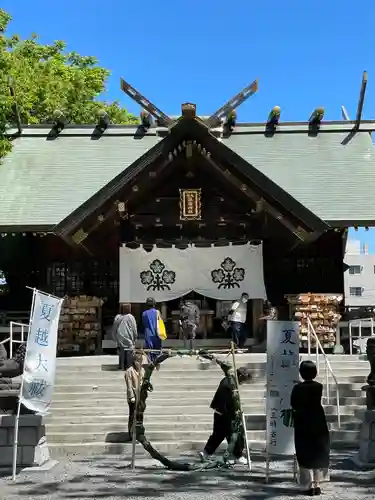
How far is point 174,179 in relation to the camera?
17.1 meters

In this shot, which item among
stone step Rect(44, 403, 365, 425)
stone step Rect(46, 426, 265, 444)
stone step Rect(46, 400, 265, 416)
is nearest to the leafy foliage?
Result: stone step Rect(46, 426, 265, 444)

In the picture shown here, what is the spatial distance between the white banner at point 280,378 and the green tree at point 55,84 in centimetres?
1807

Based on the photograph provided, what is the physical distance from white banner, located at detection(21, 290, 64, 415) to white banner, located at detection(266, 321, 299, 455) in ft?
9.35

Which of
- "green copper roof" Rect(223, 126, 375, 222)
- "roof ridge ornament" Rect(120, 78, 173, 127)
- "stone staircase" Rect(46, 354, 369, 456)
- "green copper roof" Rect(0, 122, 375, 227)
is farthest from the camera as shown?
"roof ridge ornament" Rect(120, 78, 173, 127)

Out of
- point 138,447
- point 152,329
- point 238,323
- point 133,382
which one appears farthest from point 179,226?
point 138,447

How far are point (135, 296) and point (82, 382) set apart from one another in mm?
4515

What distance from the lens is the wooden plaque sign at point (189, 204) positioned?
54.5ft

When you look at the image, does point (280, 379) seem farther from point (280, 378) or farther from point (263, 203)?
point (263, 203)

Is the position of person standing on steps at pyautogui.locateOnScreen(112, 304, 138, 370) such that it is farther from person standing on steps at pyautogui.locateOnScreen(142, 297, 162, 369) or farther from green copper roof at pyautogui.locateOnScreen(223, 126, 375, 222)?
green copper roof at pyautogui.locateOnScreen(223, 126, 375, 222)

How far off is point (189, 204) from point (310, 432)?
34.9 feet

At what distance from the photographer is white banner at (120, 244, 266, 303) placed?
53.6 ft

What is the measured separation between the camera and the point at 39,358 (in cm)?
818

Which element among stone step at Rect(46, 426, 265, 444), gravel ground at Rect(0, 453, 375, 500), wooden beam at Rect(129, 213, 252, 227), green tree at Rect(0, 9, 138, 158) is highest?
green tree at Rect(0, 9, 138, 158)

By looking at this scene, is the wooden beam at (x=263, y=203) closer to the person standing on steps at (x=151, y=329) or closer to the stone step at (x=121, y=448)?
the person standing on steps at (x=151, y=329)
